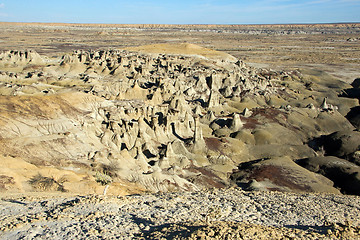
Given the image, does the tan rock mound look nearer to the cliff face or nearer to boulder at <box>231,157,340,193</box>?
the cliff face

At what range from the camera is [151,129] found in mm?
30828

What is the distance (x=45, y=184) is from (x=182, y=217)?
692cm

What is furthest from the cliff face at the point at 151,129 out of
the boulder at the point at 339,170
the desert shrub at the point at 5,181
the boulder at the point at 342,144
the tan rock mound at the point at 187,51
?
the tan rock mound at the point at 187,51

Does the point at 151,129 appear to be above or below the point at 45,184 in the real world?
below

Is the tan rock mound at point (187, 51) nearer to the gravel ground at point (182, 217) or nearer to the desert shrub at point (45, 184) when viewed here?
the gravel ground at point (182, 217)

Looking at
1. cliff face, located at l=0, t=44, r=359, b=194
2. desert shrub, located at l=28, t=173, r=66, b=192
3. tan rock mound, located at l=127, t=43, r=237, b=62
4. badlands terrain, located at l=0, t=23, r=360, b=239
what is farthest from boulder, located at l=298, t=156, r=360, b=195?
tan rock mound, located at l=127, t=43, r=237, b=62

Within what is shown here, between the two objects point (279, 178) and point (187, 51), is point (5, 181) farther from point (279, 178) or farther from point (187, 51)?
point (187, 51)

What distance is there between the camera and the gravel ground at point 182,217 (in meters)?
10.3

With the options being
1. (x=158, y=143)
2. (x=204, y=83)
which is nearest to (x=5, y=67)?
(x=204, y=83)

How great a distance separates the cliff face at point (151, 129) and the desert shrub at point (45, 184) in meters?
0.05

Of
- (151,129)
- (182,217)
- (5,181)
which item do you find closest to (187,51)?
(151,129)

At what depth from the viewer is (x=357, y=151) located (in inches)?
1336

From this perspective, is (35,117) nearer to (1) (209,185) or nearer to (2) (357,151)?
(1) (209,185)

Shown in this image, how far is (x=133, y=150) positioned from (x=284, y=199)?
12.2 metres
